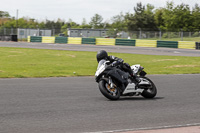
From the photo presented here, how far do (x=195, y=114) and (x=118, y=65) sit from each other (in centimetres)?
255

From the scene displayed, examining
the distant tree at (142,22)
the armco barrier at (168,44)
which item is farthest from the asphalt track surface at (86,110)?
the distant tree at (142,22)

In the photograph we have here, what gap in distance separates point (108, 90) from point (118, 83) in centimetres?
46

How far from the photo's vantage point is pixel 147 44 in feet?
158

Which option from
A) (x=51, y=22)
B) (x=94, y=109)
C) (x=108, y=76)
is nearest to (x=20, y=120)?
(x=94, y=109)

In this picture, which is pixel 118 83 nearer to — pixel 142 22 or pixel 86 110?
pixel 86 110

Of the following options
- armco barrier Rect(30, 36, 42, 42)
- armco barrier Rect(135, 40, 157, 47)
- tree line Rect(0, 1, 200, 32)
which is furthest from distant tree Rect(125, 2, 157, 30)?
armco barrier Rect(135, 40, 157, 47)

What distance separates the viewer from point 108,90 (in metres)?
9.25

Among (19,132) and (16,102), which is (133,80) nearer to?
(16,102)

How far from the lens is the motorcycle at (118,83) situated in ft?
30.2

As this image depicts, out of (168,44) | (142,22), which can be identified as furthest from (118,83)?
(142,22)

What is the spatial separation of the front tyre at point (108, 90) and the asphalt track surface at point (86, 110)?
155mm

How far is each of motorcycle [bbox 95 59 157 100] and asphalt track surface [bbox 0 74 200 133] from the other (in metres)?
0.21

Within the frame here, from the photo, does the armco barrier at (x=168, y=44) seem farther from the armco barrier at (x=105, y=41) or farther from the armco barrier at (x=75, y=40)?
the armco barrier at (x=75, y=40)

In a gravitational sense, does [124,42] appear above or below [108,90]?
above
